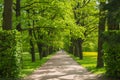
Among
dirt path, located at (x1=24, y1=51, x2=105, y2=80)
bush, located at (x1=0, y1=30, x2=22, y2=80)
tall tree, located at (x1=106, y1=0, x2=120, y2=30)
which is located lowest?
dirt path, located at (x1=24, y1=51, x2=105, y2=80)

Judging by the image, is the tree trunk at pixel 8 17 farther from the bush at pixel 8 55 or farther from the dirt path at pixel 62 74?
the dirt path at pixel 62 74

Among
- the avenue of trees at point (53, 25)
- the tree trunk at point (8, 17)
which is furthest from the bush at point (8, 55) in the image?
the tree trunk at point (8, 17)

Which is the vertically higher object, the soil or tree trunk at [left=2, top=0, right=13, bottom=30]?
tree trunk at [left=2, top=0, right=13, bottom=30]

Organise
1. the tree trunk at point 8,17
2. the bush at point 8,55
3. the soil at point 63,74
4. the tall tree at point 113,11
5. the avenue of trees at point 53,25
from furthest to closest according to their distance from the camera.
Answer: the tree trunk at point 8,17 < the soil at point 63,74 < the bush at point 8,55 < the avenue of trees at point 53,25 < the tall tree at point 113,11

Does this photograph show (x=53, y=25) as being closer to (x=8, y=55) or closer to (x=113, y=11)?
(x=8, y=55)

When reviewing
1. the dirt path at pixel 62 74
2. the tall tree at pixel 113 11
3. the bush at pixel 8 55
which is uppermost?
the tall tree at pixel 113 11

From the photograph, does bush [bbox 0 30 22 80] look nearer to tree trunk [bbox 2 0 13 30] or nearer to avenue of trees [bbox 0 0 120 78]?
avenue of trees [bbox 0 0 120 78]

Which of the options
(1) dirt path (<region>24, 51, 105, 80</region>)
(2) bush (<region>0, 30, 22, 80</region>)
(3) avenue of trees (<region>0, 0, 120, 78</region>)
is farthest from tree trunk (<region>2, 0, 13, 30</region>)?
(1) dirt path (<region>24, 51, 105, 80</region>)

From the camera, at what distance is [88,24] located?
150 feet

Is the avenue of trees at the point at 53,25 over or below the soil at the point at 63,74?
over

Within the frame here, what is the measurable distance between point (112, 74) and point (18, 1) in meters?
11.8

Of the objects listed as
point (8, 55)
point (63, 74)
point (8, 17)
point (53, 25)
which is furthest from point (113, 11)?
point (53, 25)

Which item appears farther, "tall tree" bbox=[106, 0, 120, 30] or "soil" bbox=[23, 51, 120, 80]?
"soil" bbox=[23, 51, 120, 80]

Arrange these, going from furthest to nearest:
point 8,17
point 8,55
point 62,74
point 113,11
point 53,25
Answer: point 53,25 < point 62,74 < point 8,17 < point 8,55 < point 113,11
